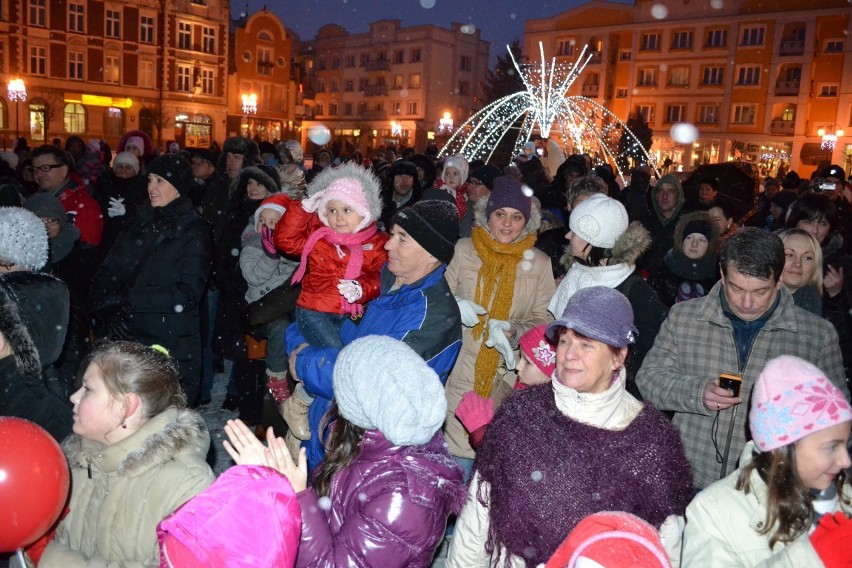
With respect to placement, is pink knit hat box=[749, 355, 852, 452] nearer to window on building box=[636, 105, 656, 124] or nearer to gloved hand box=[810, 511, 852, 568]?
gloved hand box=[810, 511, 852, 568]

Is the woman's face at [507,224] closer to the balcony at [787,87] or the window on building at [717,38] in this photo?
the balcony at [787,87]

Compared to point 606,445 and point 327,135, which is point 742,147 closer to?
point 327,135

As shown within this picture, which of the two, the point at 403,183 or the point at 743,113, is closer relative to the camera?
the point at 403,183

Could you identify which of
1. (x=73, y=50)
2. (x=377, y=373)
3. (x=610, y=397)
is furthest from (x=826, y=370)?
(x=73, y=50)

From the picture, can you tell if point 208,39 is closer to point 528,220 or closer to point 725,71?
point 725,71

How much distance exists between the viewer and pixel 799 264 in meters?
4.01

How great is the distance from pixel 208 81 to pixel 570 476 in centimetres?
4798

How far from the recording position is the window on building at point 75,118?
4003cm

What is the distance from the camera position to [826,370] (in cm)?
325

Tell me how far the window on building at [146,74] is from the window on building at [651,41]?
Answer: 33.8m

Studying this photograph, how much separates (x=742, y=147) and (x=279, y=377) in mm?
46724

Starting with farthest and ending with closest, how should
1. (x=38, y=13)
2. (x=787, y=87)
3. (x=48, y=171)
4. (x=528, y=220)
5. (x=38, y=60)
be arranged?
(x=787, y=87), (x=38, y=60), (x=38, y=13), (x=48, y=171), (x=528, y=220)

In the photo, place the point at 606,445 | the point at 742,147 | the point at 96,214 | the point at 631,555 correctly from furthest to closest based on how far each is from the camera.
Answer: the point at 742,147, the point at 96,214, the point at 606,445, the point at 631,555

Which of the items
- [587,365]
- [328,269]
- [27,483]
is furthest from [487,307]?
[27,483]
